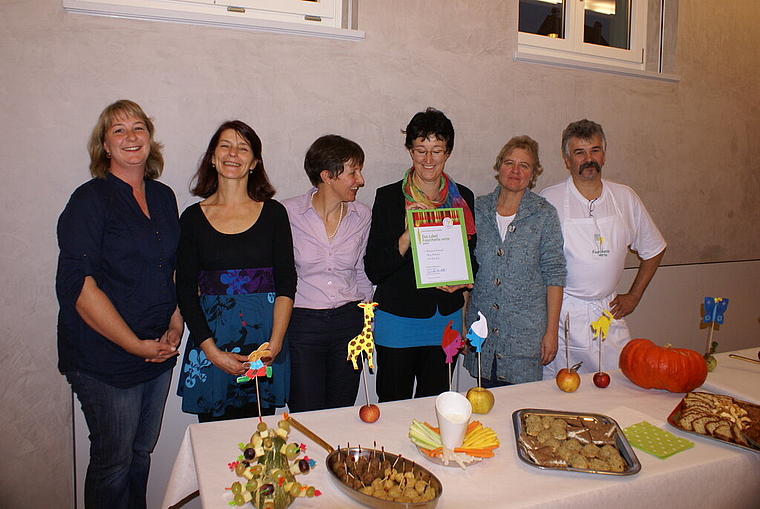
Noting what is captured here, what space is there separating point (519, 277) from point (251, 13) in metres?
1.92

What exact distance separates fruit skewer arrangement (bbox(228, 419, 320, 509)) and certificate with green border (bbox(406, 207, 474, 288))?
1.13 m

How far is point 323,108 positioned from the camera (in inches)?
114

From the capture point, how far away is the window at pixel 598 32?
3.57m

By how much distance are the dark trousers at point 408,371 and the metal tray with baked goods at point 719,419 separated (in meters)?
0.93

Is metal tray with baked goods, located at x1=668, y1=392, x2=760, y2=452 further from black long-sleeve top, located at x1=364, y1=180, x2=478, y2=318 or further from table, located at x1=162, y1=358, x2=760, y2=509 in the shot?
black long-sleeve top, located at x1=364, y1=180, x2=478, y2=318

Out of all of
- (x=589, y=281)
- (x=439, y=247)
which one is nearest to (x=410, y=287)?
(x=439, y=247)

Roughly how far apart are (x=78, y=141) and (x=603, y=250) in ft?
8.33

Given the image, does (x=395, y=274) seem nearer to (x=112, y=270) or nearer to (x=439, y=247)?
(x=439, y=247)

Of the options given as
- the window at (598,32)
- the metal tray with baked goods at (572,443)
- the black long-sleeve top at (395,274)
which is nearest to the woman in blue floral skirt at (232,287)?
the black long-sleeve top at (395,274)

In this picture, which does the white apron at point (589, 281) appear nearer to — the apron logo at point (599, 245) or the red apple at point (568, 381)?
the apron logo at point (599, 245)

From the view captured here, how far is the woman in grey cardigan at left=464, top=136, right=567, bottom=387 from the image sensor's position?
245 cm

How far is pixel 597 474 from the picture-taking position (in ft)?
4.65

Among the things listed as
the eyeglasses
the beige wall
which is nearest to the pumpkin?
the eyeglasses

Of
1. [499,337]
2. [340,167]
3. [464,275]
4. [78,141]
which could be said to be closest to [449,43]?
[340,167]
